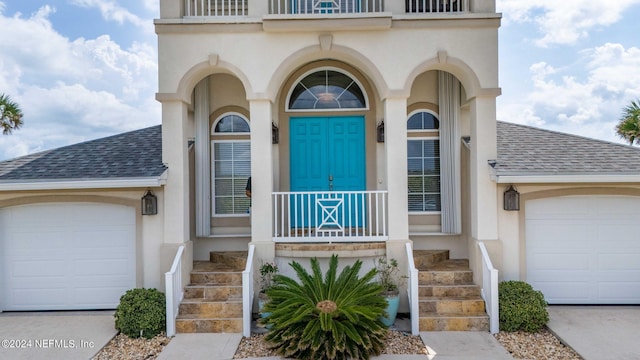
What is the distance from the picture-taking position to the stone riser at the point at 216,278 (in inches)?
285

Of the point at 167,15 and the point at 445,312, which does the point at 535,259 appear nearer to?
the point at 445,312

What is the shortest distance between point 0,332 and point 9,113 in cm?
632

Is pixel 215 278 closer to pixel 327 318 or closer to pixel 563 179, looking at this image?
pixel 327 318

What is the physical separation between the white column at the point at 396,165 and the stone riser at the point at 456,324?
150 centimetres

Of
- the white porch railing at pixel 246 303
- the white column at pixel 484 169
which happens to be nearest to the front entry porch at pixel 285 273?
the white porch railing at pixel 246 303

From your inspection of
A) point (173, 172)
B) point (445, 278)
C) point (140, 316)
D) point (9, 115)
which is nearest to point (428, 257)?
point (445, 278)

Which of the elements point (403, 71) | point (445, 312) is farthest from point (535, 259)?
point (403, 71)

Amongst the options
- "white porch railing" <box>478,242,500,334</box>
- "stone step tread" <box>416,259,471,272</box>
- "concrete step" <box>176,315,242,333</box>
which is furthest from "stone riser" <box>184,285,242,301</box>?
"white porch railing" <box>478,242,500,334</box>

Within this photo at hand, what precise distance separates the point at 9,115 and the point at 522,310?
12.6 metres

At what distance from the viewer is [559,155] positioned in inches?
311

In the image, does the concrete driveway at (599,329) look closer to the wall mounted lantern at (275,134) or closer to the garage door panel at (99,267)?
the wall mounted lantern at (275,134)

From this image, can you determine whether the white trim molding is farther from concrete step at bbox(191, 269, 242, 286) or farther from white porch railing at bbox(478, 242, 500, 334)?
white porch railing at bbox(478, 242, 500, 334)

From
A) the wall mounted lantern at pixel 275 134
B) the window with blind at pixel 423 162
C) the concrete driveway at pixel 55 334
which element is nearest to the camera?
the concrete driveway at pixel 55 334

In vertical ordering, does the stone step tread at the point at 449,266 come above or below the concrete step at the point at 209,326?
above
